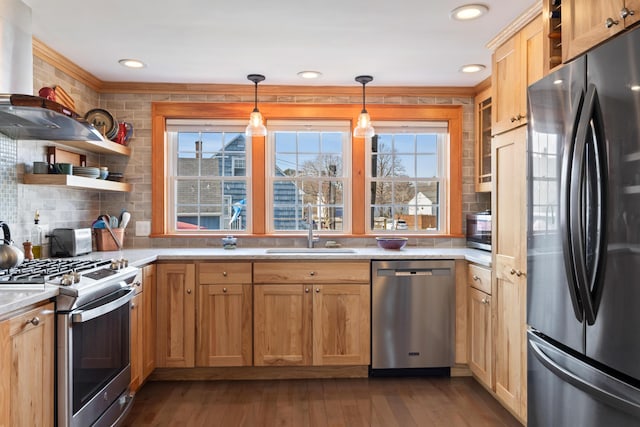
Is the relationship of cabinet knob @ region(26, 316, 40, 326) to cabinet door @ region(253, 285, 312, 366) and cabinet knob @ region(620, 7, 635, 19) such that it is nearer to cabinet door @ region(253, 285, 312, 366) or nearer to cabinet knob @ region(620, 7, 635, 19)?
cabinet door @ region(253, 285, 312, 366)

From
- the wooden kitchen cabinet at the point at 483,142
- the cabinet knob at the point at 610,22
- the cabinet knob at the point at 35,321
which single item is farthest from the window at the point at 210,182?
the cabinet knob at the point at 610,22

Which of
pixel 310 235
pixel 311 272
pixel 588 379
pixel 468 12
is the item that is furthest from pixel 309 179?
pixel 588 379

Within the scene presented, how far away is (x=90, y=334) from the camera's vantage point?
216 centimetres

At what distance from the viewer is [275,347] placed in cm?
326

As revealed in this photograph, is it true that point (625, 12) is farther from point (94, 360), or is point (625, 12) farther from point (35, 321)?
point (94, 360)

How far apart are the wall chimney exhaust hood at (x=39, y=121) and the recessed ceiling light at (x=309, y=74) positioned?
156 centimetres

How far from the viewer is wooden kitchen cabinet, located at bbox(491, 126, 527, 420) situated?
247 cm

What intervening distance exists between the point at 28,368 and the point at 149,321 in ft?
4.60

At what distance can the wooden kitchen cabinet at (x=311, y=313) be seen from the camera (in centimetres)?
326

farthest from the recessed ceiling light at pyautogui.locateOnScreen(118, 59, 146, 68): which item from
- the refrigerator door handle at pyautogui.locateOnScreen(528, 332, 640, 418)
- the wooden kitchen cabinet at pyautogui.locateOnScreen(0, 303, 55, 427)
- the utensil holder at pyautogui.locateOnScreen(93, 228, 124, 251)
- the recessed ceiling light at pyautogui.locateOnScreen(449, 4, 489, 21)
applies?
the refrigerator door handle at pyautogui.locateOnScreen(528, 332, 640, 418)

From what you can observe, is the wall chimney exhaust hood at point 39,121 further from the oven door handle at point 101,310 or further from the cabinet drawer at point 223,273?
the cabinet drawer at point 223,273

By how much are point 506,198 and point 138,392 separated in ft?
9.14

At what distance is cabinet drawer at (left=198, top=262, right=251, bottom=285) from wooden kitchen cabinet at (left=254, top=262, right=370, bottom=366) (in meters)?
0.09

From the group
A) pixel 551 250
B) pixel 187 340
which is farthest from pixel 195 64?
pixel 551 250
